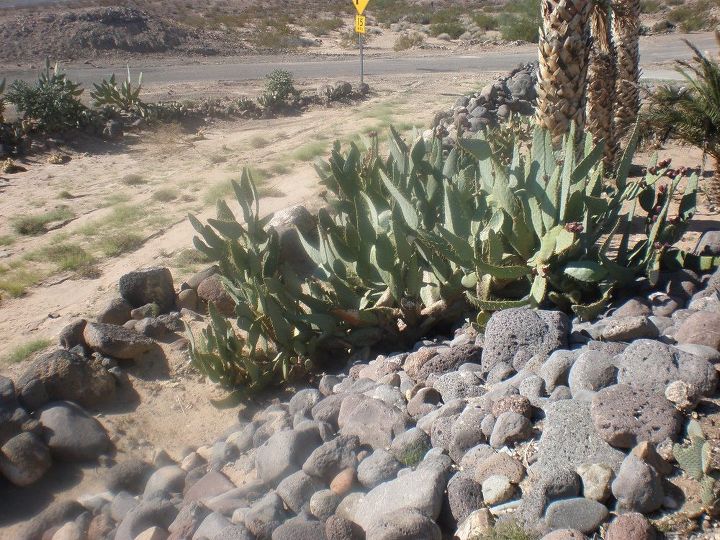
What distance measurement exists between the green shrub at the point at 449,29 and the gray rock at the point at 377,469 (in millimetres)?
37692

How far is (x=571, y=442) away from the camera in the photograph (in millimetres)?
3031

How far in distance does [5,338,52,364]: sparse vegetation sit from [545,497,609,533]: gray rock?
4.12 metres

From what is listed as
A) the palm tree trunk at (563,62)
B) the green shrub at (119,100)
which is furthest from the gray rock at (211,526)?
the green shrub at (119,100)

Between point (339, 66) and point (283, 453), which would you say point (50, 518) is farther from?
point (339, 66)

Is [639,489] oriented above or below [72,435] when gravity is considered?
above

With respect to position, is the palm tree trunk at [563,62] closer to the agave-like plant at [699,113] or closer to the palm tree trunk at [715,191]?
the agave-like plant at [699,113]

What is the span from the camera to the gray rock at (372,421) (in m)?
3.64

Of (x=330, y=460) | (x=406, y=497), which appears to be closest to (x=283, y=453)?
(x=330, y=460)

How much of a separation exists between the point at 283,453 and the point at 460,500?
1.06 m

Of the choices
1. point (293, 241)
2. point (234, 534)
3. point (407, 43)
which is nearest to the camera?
point (234, 534)

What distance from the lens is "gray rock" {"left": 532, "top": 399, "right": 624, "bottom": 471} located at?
294 cm

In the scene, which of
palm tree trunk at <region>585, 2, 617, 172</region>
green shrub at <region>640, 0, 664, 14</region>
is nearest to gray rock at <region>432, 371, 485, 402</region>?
palm tree trunk at <region>585, 2, 617, 172</region>

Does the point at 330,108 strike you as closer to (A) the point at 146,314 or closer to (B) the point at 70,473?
(A) the point at 146,314

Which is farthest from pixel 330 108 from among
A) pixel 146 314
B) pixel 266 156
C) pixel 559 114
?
pixel 146 314
